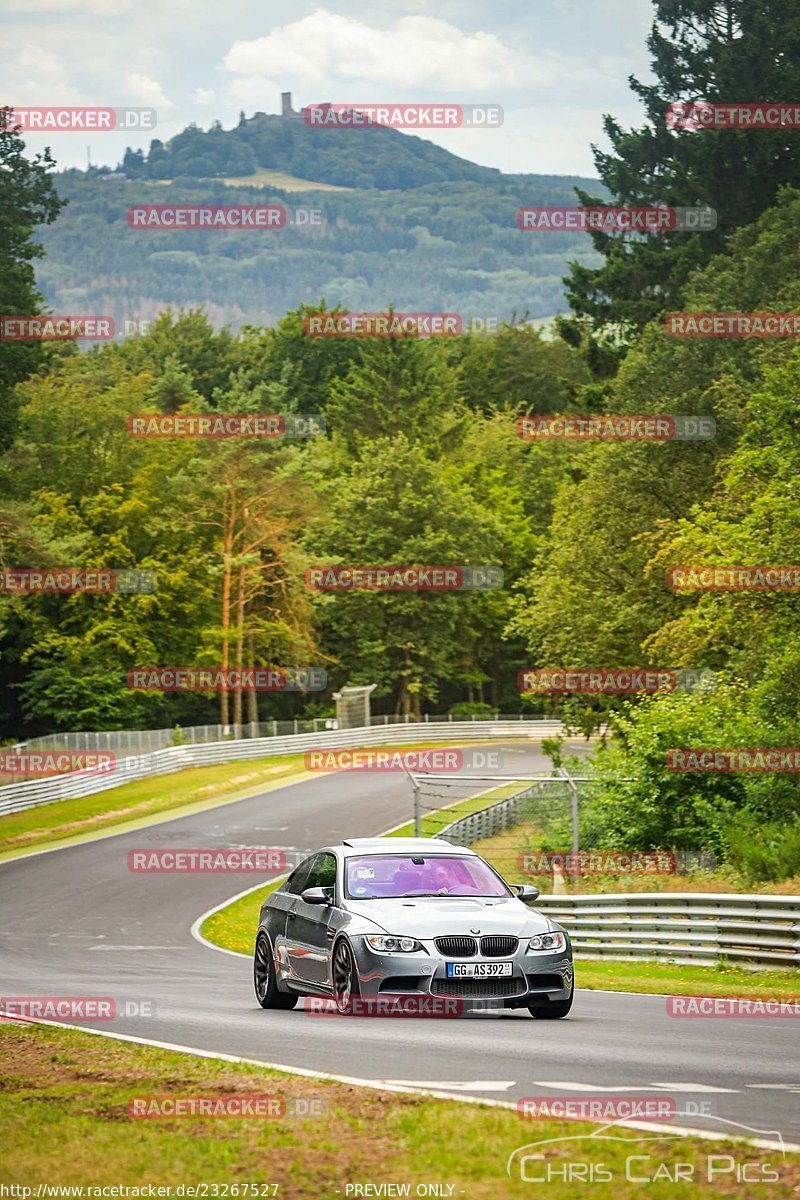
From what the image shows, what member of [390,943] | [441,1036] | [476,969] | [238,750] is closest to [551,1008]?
[476,969]

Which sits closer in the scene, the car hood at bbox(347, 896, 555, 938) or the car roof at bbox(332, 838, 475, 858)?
the car hood at bbox(347, 896, 555, 938)

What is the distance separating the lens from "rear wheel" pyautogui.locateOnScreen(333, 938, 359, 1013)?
46.4ft

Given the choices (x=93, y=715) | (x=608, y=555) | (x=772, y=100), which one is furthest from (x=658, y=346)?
(x=93, y=715)

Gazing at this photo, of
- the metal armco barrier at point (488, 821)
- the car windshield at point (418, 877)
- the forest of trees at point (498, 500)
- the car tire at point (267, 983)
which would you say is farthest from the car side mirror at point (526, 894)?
the metal armco barrier at point (488, 821)

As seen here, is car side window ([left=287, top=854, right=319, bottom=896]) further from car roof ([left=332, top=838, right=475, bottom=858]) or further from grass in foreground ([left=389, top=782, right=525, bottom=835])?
grass in foreground ([left=389, top=782, right=525, bottom=835])

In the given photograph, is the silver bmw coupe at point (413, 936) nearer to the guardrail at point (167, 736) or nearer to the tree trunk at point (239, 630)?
the guardrail at point (167, 736)

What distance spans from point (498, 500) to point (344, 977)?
93.0m

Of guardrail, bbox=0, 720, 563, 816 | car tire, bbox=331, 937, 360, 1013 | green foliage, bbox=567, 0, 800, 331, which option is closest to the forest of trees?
green foliage, bbox=567, 0, 800, 331

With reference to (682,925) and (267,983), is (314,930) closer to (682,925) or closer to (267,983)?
(267,983)

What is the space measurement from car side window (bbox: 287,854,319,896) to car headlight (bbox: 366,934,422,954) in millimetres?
1966

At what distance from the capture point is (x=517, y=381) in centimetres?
12556

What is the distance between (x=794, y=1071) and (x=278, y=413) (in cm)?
8799

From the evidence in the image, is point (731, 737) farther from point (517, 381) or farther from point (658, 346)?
point (517, 381)

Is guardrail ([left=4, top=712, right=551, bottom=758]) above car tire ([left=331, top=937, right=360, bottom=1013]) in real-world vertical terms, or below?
below
